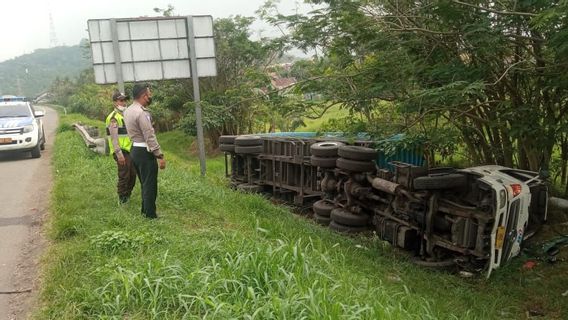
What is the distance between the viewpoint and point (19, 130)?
43.2ft

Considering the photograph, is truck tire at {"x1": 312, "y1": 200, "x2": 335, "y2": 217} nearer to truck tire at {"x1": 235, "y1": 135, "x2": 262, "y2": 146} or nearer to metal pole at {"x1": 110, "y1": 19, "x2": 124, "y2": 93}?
truck tire at {"x1": 235, "y1": 135, "x2": 262, "y2": 146}

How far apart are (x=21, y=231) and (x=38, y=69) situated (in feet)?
416

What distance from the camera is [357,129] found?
25.3ft

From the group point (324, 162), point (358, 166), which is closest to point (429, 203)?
point (358, 166)

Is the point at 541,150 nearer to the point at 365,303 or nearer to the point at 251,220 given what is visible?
the point at 251,220

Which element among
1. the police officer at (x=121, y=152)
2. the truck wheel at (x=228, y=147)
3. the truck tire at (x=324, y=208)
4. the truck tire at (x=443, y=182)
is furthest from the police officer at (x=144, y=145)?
the truck wheel at (x=228, y=147)

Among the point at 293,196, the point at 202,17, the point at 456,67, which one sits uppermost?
the point at 202,17

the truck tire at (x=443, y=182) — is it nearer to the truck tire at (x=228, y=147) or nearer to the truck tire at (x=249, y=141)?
the truck tire at (x=249, y=141)

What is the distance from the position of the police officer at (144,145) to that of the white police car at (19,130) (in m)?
8.56

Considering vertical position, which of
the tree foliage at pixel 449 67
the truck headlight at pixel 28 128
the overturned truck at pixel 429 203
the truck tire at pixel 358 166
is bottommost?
the overturned truck at pixel 429 203

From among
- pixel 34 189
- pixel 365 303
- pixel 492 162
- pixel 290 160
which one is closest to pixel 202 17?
pixel 290 160

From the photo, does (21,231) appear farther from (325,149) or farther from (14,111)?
(14,111)

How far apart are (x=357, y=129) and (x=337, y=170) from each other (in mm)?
1153

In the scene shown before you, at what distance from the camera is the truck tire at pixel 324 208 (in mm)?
8989
